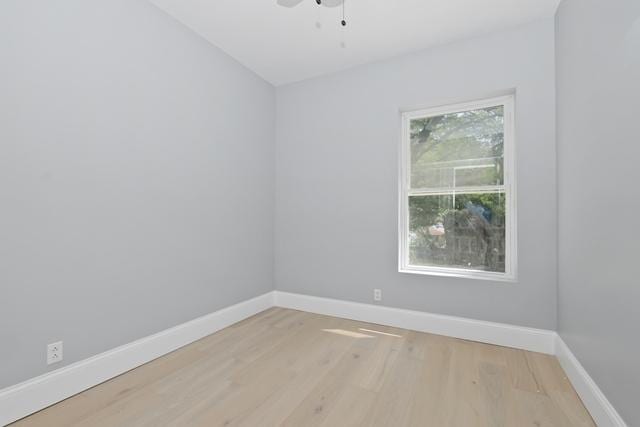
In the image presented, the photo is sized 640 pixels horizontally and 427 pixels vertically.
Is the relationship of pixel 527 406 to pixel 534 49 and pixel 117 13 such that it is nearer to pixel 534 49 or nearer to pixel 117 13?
pixel 534 49

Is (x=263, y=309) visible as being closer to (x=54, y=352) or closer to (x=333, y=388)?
(x=333, y=388)

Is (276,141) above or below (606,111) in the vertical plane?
above

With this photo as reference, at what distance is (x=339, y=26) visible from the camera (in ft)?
8.27

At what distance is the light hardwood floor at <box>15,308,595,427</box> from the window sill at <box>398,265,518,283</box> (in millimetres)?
567

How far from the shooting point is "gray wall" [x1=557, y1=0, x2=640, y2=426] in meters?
1.26

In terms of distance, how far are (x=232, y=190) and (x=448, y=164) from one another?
2175 millimetres

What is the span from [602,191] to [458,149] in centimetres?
137

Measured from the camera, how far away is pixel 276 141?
3.63m

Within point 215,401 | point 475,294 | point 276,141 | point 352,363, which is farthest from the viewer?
point 276,141

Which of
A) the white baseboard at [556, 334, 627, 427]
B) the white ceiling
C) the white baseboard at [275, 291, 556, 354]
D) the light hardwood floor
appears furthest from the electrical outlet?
the white baseboard at [556, 334, 627, 427]

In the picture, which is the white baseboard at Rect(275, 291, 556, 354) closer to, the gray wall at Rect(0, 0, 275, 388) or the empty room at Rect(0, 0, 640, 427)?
the empty room at Rect(0, 0, 640, 427)

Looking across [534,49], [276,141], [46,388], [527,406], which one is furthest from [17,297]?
[534,49]

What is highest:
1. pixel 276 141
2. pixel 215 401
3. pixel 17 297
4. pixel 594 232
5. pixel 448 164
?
pixel 276 141

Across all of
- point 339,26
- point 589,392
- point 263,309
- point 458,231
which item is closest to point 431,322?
point 458,231
